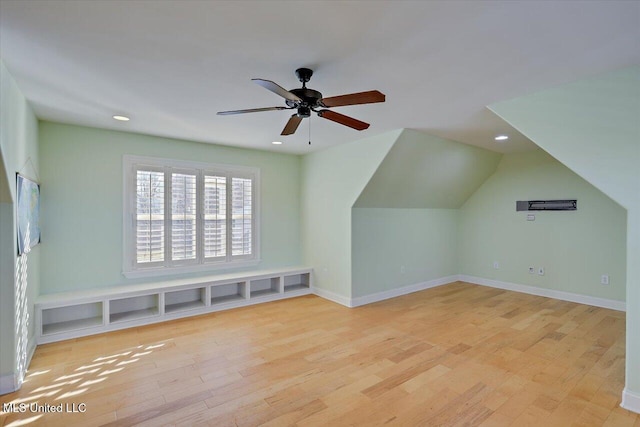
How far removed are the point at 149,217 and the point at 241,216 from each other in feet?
4.57

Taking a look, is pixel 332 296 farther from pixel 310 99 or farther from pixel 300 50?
pixel 300 50

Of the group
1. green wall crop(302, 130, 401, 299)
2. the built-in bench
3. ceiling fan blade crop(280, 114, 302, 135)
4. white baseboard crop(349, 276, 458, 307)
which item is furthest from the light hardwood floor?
ceiling fan blade crop(280, 114, 302, 135)

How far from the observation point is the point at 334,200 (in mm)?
5141

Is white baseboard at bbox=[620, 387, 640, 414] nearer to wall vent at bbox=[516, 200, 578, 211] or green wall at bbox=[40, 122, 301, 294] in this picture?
wall vent at bbox=[516, 200, 578, 211]

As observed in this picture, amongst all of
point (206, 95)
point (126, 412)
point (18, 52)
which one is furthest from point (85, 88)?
point (126, 412)

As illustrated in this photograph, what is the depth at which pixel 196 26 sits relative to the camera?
1.83 meters

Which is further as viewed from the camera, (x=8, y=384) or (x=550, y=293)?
(x=550, y=293)

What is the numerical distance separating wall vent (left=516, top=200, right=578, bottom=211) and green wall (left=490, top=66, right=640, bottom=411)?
2999mm

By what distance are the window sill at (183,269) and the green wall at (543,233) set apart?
4.44 meters

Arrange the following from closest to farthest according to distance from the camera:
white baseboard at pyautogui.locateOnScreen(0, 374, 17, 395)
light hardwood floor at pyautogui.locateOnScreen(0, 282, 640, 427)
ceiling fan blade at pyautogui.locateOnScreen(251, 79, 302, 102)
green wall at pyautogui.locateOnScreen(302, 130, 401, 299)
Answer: ceiling fan blade at pyautogui.locateOnScreen(251, 79, 302, 102)
light hardwood floor at pyautogui.locateOnScreen(0, 282, 640, 427)
white baseboard at pyautogui.locateOnScreen(0, 374, 17, 395)
green wall at pyautogui.locateOnScreen(302, 130, 401, 299)

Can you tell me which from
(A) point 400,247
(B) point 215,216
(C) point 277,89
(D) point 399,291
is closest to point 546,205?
(A) point 400,247

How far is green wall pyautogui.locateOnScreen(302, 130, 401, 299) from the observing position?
14.9 ft

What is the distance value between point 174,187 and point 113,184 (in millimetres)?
753

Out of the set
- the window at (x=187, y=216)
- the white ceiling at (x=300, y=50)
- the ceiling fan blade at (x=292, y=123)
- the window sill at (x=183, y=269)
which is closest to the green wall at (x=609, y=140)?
the white ceiling at (x=300, y=50)
